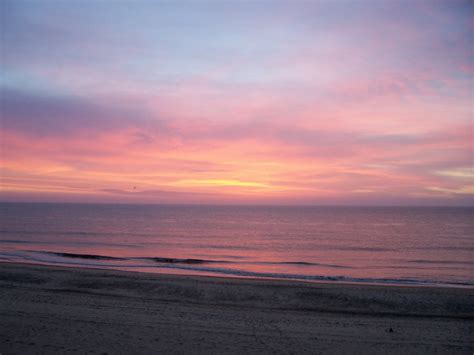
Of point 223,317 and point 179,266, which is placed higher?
point 223,317

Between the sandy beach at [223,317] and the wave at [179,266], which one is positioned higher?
the sandy beach at [223,317]

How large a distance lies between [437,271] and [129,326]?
73.4ft

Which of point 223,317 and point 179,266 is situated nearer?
point 223,317

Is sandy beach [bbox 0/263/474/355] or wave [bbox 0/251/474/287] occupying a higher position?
sandy beach [bbox 0/263/474/355]

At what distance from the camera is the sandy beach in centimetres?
844

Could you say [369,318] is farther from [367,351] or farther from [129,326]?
[129,326]

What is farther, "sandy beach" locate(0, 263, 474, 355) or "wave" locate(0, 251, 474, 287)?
"wave" locate(0, 251, 474, 287)

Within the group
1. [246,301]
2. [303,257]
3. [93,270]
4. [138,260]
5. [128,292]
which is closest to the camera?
[246,301]

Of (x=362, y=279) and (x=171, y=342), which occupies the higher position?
(x=171, y=342)

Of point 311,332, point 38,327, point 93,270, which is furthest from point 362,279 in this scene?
point 38,327

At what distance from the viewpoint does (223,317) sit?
35.6 feet

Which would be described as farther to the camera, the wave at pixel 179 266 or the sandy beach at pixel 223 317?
the wave at pixel 179 266

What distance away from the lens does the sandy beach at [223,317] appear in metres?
8.44

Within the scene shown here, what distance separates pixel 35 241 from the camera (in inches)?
1518
